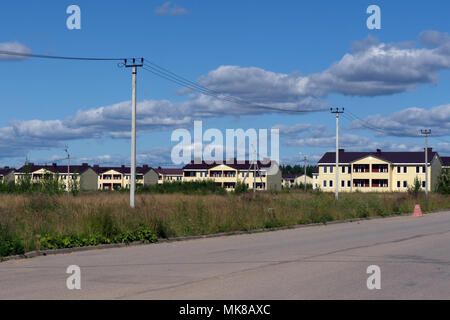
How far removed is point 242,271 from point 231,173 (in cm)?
12684

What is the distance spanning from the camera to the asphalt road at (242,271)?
31.4ft

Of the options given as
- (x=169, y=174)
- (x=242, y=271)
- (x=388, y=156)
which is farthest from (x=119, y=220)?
(x=169, y=174)

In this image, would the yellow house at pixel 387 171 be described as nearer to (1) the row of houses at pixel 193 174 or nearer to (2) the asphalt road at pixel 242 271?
→ (1) the row of houses at pixel 193 174

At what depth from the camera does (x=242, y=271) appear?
12.0 meters

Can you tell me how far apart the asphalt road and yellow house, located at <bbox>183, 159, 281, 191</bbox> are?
117832 millimetres

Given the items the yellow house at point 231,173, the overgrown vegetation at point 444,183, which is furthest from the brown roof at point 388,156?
the overgrown vegetation at point 444,183

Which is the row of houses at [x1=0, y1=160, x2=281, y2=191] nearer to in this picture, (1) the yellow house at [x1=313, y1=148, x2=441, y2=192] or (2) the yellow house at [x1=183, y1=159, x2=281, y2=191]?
(2) the yellow house at [x1=183, y1=159, x2=281, y2=191]

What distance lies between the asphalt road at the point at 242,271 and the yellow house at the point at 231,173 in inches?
4639

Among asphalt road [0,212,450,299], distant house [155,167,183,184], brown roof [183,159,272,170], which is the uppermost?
brown roof [183,159,272,170]

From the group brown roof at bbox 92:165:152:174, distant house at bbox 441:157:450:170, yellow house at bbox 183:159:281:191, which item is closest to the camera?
distant house at bbox 441:157:450:170

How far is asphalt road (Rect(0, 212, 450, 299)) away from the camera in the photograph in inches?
376

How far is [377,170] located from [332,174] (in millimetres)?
→ 9667

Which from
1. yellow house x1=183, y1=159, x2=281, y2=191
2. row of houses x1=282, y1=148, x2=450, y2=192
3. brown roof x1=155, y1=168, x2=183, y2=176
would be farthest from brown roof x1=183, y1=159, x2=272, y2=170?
brown roof x1=155, y1=168, x2=183, y2=176

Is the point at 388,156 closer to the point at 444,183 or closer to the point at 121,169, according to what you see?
the point at 444,183
